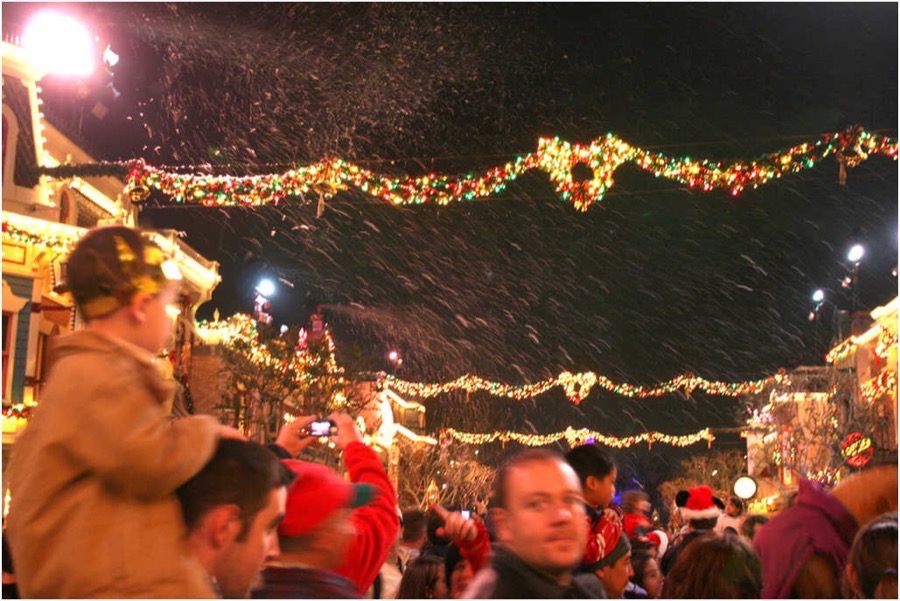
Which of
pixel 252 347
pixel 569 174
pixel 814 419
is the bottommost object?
pixel 569 174

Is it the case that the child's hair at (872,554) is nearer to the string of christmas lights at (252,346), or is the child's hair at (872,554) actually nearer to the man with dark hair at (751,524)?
the man with dark hair at (751,524)

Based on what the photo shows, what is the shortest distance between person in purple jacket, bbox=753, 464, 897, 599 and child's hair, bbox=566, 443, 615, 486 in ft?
3.08

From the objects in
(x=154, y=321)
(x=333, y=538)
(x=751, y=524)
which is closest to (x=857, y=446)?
(x=751, y=524)

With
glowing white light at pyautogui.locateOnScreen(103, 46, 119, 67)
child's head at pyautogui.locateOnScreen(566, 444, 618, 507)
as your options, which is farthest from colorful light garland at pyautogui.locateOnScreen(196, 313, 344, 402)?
child's head at pyautogui.locateOnScreen(566, 444, 618, 507)

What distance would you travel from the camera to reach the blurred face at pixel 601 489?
17.2ft

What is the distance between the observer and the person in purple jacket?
424 cm

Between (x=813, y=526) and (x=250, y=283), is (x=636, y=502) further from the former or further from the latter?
(x=250, y=283)

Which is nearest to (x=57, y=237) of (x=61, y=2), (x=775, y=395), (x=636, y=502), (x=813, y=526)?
(x=61, y=2)

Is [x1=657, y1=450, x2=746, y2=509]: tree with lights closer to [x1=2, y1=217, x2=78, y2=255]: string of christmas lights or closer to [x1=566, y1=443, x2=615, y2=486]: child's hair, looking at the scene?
[x1=2, y1=217, x2=78, y2=255]: string of christmas lights

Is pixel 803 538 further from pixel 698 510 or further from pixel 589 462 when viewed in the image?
pixel 698 510

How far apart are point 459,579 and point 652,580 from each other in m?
2.00

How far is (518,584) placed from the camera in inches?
117

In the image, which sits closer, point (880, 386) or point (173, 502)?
point (173, 502)

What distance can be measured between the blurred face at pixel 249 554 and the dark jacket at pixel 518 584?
0.70 m
